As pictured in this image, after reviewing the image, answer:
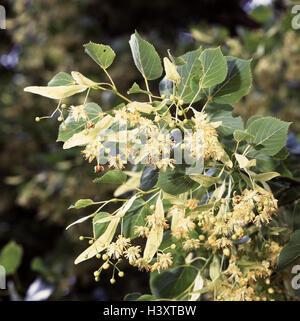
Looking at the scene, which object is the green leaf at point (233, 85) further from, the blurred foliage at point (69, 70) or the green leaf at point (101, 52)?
the blurred foliage at point (69, 70)

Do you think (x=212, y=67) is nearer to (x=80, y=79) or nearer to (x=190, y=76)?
(x=190, y=76)

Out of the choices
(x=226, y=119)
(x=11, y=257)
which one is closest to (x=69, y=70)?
(x=11, y=257)

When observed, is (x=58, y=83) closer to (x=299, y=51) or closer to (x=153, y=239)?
(x=153, y=239)

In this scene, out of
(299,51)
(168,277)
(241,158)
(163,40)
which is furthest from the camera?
(163,40)

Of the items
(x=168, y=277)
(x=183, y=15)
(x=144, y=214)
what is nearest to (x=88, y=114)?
(x=144, y=214)

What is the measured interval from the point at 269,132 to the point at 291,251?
198 millimetres

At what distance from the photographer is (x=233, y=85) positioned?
74 centimetres

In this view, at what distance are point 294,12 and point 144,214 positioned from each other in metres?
1.41

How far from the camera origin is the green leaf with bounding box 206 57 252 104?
73 cm

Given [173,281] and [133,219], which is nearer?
[133,219]

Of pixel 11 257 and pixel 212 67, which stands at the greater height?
pixel 212 67

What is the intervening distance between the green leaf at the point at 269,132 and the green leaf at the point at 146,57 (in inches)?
7.3

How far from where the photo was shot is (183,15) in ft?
11.0

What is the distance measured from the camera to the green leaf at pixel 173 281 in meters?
0.81
